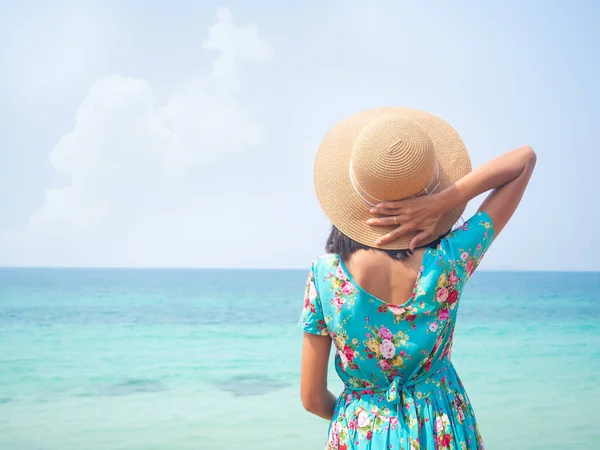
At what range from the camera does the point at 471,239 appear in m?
1.46

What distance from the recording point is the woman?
1.43 m

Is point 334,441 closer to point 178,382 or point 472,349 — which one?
point 178,382

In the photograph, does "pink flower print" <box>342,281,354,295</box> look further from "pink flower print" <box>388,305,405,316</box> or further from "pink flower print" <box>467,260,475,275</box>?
"pink flower print" <box>467,260,475,275</box>

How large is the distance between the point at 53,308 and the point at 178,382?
17.0 metres

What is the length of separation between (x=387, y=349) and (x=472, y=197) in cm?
38

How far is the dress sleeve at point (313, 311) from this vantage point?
1.50 m

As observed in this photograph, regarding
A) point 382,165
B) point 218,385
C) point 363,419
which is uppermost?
point 382,165

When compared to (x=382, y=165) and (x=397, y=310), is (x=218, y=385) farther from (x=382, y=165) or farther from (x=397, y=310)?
(x=382, y=165)

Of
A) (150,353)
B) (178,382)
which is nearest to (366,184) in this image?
(178,382)

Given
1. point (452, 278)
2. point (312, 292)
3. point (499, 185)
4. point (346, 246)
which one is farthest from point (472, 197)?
point (312, 292)

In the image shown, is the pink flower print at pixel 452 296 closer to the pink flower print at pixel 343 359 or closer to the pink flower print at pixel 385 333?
the pink flower print at pixel 385 333

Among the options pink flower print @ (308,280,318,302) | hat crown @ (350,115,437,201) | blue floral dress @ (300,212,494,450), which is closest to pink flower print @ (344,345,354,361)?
blue floral dress @ (300,212,494,450)

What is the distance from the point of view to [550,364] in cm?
1030

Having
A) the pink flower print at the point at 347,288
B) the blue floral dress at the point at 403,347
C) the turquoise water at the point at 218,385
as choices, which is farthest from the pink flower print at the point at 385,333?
the turquoise water at the point at 218,385
